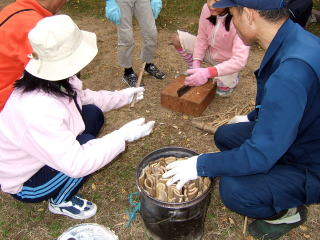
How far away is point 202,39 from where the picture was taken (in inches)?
161

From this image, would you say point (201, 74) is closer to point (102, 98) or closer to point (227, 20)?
point (227, 20)

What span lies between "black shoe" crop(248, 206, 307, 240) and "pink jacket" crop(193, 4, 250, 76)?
177cm

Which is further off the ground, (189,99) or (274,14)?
(274,14)

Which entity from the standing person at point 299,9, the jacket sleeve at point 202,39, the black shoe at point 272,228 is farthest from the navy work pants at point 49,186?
the standing person at point 299,9

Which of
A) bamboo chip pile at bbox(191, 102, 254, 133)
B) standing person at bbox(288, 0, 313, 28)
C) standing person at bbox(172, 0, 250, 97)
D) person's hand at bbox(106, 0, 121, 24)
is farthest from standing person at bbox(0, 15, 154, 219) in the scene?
standing person at bbox(288, 0, 313, 28)

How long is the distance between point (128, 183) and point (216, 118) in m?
1.42

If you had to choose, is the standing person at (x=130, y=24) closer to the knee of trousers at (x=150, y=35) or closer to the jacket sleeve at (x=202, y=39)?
the knee of trousers at (x=150, y=35)

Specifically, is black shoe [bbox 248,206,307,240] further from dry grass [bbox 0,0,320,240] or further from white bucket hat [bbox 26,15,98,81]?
white bucket hat [bbox 26,15,98,81]

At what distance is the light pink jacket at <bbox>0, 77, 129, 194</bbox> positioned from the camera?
2.07 meters

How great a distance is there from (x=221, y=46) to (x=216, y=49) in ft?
0.36

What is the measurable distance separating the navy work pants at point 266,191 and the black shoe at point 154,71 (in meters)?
2.66

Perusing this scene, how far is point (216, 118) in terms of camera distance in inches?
157

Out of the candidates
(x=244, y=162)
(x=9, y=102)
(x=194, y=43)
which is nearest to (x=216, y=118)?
(x=194, y=43)

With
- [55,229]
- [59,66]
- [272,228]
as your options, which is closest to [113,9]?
[59,66]
